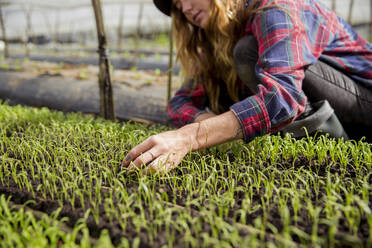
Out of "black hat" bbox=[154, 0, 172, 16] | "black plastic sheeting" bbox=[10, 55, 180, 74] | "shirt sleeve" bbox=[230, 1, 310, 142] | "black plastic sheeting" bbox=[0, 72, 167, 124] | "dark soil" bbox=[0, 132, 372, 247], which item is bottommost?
"black plastic sheeting" bbox=[10, 55, 180, 74]

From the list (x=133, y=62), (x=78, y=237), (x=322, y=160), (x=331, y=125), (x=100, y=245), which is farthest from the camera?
(x=133, y=62)

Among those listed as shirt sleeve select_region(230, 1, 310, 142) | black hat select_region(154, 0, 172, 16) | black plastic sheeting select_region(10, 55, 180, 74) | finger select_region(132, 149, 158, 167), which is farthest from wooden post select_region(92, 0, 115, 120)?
black plastic sheeting select_region(10, 55, 180, 74)

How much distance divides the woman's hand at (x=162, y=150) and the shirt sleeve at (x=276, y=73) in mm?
254

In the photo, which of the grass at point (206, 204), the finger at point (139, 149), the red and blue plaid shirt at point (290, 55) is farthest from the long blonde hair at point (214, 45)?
the finger at point (139, 149)

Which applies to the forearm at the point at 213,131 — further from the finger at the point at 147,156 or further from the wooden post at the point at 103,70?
the wooden post at the point at 103,70

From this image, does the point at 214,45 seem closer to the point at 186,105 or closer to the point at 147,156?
the point at 186,105

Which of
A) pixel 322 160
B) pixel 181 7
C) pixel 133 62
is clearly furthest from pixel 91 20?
pixel 322 160

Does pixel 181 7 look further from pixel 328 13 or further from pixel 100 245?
pixel 100 245

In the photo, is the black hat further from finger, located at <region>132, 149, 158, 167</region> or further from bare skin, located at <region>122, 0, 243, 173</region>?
finger, located at <region>132, 149, 158, 167</region>

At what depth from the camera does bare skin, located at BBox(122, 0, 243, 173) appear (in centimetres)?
135

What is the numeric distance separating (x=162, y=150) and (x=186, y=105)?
0.94 metres

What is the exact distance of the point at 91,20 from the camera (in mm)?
14156

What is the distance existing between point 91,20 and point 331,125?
13.9m

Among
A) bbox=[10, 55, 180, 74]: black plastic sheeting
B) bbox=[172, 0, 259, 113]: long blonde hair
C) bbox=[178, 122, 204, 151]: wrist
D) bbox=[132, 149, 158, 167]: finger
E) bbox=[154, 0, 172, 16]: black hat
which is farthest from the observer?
bbox=[10, 55, 180, 74]: black plastic sheeting
